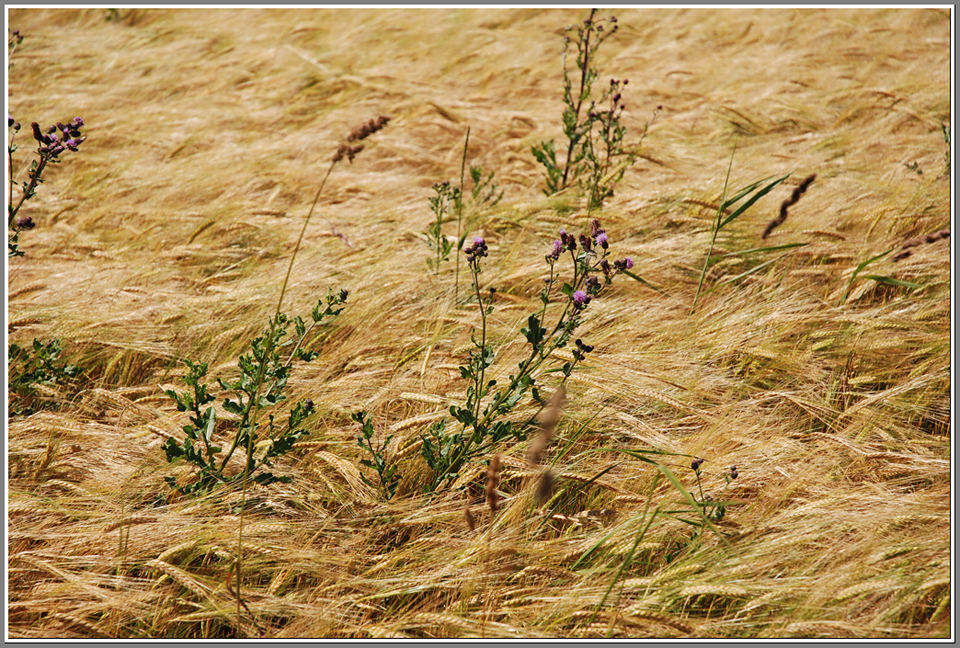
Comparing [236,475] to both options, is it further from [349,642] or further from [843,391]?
[843,391]

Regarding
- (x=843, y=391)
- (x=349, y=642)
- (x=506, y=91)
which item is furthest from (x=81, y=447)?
(x=506, y=91)

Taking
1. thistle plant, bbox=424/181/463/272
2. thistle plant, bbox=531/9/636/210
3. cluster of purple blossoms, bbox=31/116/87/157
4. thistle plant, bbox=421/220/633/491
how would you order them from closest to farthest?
thistle plant, bbox=421/220/633/491 → cluster of purple blossoms, bbox=31/116/87/157 → thistle plant, bbox=424/181/463/272 → thistle plant, bbox=531/9/636/210

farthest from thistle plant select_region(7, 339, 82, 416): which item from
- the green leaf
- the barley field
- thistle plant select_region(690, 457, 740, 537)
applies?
thistle plant select_region(690, 457, 740, 537)

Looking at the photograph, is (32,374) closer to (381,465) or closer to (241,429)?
(241,429)

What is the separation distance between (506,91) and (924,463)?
3.87 metres

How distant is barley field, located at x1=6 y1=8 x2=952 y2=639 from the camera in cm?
149

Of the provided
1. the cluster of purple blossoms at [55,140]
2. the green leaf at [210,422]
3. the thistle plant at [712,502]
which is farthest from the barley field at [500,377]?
the cluster of purple blossoms at [55,140]

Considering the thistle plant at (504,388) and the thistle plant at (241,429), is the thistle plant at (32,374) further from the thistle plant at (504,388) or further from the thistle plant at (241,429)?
the thistle plant at (504,388)

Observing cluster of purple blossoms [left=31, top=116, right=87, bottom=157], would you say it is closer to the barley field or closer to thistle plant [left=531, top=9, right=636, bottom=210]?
the barley field

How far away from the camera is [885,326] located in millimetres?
2205

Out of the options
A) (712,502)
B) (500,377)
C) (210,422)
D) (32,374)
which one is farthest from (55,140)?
(712,502)

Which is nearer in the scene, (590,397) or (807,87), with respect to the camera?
(590,397)

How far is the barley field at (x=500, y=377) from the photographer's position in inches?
58.6

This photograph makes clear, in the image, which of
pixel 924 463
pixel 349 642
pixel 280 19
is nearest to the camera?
pixel 349 642
